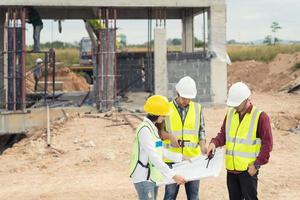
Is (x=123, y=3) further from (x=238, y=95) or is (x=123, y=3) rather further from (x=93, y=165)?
(x=238, y=95)

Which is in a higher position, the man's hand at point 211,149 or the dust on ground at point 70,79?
the dust on ground at point 70,79

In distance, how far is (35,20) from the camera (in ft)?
50.5

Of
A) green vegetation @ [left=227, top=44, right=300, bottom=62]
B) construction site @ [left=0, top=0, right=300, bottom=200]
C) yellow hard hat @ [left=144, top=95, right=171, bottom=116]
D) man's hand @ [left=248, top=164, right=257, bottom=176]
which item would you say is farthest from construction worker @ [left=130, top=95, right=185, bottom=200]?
green vegetation @ [left=227, top=44, right=300, bottom=62]

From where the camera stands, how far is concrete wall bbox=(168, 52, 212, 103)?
562 inches

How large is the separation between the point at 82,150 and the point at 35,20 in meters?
6.41

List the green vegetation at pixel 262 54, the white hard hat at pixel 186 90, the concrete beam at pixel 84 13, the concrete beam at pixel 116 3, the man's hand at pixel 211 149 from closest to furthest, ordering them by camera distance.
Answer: the man's hand at pixel 211 149, the white hard hat at pixel 186 90, the concrete beam at pixel 116 3, the concrete beam at pixel 84 13, the green vegetation at pixel 262 54

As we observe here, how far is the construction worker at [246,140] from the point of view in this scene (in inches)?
182

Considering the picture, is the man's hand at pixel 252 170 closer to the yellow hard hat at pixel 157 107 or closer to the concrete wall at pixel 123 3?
the yellow hard hat at pixel 157 107

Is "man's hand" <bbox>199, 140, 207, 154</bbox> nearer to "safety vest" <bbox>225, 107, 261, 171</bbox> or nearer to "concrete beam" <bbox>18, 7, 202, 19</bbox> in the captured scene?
"safety vest" <bbox>225, 107, 261, 171</bbox>

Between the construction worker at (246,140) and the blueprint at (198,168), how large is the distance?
98 mm

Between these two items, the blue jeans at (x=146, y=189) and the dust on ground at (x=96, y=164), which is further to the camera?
the dust on ground at (x=96, y=164)

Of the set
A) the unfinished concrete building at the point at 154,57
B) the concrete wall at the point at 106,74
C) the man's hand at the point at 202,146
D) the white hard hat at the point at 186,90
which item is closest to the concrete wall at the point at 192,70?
the unfinished concrete building at the point at 154,57

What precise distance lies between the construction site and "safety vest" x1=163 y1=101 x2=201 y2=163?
2099 mm

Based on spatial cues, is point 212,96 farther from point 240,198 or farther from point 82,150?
point 240,198
